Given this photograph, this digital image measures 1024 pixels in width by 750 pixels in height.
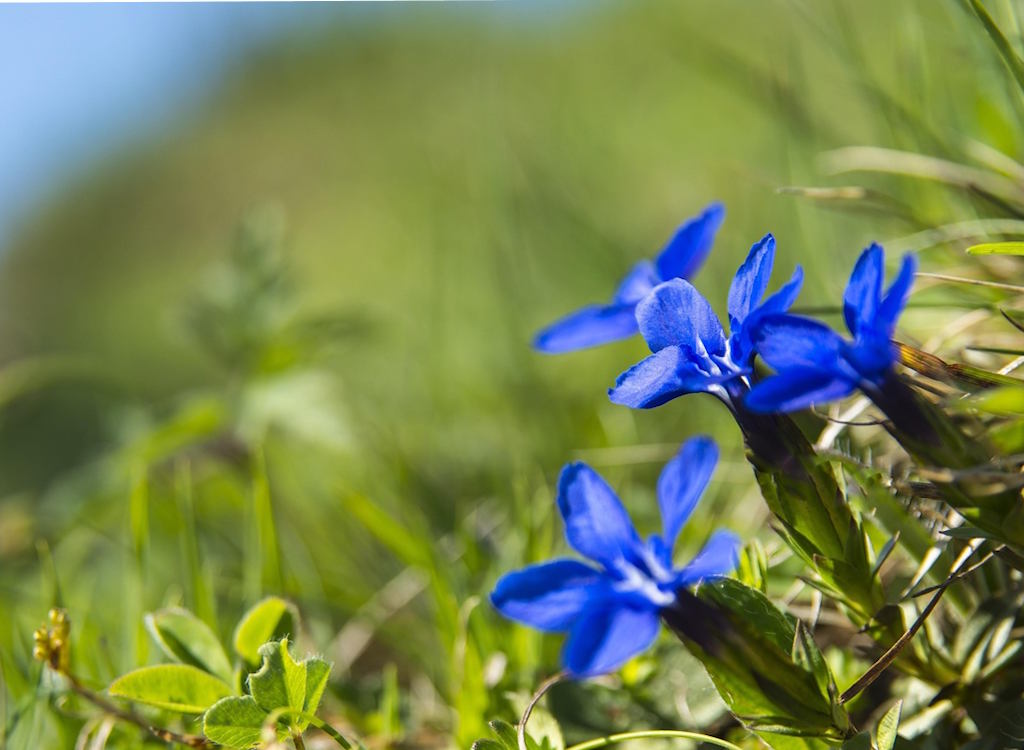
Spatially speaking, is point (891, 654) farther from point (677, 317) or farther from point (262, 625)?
point (262, 625)

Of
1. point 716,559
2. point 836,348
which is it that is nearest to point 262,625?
point 716,559

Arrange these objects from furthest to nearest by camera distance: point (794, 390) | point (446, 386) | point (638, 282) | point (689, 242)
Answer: point (446, 386), point (638, 282), point (689, 242), point (794, 390)

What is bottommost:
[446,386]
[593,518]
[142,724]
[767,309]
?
[446,386]

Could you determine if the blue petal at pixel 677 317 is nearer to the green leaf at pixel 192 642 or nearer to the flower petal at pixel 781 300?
the flower petal at pixel 781 300

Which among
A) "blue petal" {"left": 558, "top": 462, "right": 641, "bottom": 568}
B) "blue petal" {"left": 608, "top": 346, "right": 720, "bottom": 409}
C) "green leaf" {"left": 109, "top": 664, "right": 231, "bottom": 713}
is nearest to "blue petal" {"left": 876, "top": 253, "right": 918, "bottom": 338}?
"blue petal" {"left": 608, "top": 346, "right": 720, "bottom": 409}

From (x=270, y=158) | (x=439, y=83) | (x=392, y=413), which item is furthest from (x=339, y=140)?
(x=392, y=413)

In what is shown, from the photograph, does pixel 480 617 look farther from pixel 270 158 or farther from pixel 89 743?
pixel 270 158
